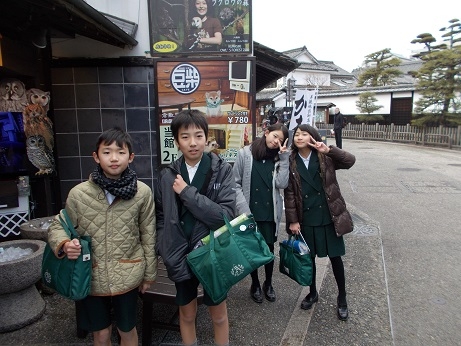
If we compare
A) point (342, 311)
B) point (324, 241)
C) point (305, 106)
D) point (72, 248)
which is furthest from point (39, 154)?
point (305, 106)

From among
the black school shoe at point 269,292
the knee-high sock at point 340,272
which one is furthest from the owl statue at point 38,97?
the knee-high sock at point 340,272

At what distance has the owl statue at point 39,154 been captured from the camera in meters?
4.55

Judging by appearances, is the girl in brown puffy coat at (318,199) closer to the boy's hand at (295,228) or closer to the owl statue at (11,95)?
the boy's hand at (295,228)

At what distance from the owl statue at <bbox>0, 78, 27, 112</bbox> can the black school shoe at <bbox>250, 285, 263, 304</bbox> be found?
351 centimetres

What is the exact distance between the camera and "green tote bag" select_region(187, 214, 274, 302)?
7.68 feet

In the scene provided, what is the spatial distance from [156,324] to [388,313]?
7.68 ft

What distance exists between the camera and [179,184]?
240cm

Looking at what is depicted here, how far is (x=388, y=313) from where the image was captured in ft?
12.2

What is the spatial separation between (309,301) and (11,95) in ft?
13.8

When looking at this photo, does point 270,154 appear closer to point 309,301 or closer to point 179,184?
point 179,184

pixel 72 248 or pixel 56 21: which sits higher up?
pixel 56 21

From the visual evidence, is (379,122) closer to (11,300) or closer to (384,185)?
(384,185)

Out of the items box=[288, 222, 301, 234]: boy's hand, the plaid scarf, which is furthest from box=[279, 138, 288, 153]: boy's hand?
the plaid scarf

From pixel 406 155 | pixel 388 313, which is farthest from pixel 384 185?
pixel 406 155
